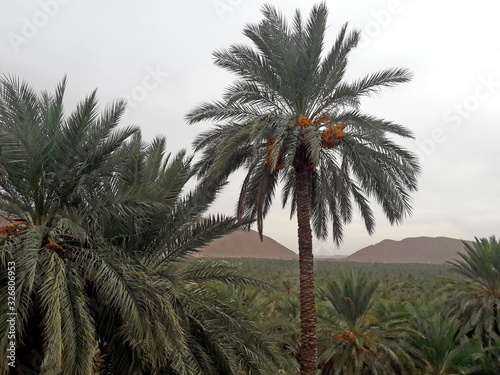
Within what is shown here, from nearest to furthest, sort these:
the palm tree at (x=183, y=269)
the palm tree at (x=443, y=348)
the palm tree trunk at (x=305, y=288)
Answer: the palm tree at (x=183, y=269) < the palm tree trunk at (x=305, y=288) < the palm tree at (x=443, y=348)

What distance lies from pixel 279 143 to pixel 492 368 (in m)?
11.7

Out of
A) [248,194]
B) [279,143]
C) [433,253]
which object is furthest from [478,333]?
[433,253]

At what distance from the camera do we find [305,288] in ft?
39.5

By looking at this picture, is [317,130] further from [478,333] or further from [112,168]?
[478,333]

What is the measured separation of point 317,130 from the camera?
11344mm

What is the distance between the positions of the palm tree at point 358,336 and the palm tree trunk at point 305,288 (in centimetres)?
209

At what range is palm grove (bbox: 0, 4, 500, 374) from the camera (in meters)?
7.08

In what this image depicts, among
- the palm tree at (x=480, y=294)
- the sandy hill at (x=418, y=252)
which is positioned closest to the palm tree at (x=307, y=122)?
the palm tree at (x=480, y=294)

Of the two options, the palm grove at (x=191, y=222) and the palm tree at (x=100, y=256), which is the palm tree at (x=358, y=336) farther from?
the palm tree at (x=100, y=256)

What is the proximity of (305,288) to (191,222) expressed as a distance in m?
4.20

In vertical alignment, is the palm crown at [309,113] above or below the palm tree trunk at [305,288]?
above

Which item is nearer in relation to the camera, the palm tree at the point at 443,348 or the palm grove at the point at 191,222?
the palm grove at the point at 191,222

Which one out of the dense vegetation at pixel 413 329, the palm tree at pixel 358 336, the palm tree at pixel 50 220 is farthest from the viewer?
the dense vegetation at pixel 413 329

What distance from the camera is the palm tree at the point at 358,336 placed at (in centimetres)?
1334
